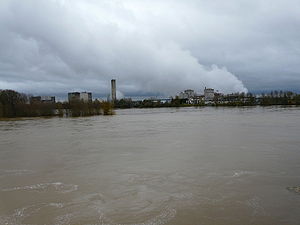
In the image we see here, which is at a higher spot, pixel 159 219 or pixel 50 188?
pixel 50 188

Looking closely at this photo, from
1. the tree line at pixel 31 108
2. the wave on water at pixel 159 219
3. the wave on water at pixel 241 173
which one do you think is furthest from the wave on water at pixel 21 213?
the tree line at pixel 31 108

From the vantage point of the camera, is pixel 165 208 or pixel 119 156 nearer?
pixel 165 208

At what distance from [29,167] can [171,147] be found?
590 cm

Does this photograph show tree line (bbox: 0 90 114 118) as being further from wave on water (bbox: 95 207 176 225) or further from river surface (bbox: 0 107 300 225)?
wave on water (bbox: 95 207 176 225)

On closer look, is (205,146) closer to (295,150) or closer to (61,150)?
(295,150)

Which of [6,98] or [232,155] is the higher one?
[6,98]

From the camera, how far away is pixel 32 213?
225 inches

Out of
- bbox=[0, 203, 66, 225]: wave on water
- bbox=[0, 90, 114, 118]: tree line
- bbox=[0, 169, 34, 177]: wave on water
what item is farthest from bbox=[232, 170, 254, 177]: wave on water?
bbox=[0, 90, 114, 118]: tree line

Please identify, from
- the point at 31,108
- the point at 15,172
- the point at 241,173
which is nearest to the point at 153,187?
the point at 241,173

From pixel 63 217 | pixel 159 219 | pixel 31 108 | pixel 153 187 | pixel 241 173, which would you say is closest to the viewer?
pixel 159 219

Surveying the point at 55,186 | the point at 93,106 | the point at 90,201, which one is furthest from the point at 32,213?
the point at 93,106

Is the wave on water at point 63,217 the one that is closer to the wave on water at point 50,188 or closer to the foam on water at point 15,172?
the wave on water at point 50,188

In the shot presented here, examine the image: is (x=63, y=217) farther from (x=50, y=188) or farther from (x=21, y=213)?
(x=50, y=188)

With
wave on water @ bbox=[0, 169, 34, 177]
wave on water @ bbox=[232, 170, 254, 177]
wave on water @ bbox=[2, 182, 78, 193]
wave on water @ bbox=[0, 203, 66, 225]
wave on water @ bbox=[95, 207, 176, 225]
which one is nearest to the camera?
wave on water @ bbox=[95, 207, 176, 225]
